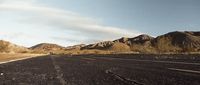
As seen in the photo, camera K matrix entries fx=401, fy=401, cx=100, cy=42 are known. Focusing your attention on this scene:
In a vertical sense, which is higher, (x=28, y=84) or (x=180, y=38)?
(x=180, y=38)

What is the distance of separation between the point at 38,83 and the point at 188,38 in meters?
185

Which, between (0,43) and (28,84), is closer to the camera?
(28,84)

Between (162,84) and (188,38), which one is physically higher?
(188,38)

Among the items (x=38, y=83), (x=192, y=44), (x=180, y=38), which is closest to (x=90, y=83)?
(x=38, y=83)

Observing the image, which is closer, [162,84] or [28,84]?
[162,84]

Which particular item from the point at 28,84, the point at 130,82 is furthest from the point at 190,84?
the point at 28,84

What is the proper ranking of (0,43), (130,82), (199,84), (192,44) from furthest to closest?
(192,44) < (0,43) < (130,82) < (199,84)

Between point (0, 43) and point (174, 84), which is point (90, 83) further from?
point (0, 43)

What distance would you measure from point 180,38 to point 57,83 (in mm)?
187973

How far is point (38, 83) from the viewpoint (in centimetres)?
1330

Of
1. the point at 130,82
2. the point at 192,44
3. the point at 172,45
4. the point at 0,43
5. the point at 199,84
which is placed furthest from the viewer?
the point at 172,45

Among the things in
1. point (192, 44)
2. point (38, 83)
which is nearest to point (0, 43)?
point (192, 44)

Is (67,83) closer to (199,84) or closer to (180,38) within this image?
(199,84)

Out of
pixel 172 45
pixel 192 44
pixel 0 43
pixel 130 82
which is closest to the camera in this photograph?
pixel 130 82
